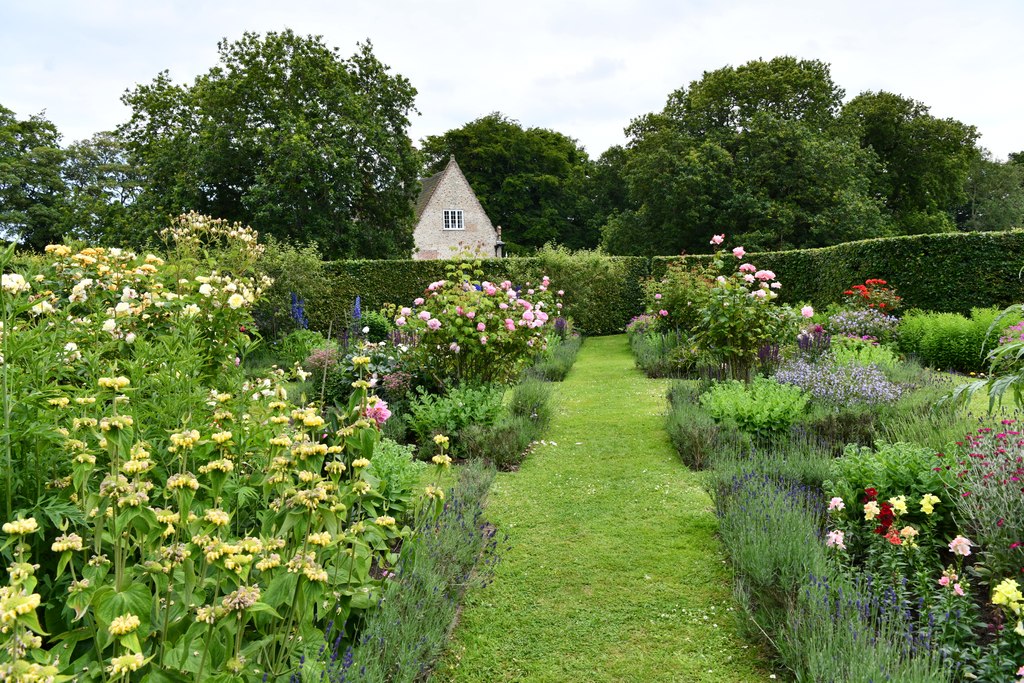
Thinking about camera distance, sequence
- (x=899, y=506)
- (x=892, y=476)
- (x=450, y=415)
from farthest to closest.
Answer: (x=450, y=415) → (x=892, y=476) → (x=899, y=506)

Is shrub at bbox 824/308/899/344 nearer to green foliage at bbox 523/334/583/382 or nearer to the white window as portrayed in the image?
green foliage at bbox 523/334/583/382

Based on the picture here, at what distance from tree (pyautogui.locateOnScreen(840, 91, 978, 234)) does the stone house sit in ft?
62.4

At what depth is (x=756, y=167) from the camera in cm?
2433

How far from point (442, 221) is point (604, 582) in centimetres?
3101

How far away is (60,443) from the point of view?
2223mm

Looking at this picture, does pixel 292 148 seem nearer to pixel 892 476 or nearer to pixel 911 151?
pixel 892 476

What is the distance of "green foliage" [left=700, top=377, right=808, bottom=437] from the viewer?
561 centimetres

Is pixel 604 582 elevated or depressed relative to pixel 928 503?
depressed

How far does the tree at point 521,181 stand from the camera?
127 feet

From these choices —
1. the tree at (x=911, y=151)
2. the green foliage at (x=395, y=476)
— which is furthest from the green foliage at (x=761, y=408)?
the tree at (x=911, y=151)

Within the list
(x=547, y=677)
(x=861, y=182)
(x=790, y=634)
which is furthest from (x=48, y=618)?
(x=861, y=182)

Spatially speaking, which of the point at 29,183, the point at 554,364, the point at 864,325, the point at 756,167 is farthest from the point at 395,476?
the point at 29,183

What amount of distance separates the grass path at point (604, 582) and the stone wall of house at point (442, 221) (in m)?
27.7

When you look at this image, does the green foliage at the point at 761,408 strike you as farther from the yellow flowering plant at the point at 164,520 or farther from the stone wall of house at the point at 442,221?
the stone wall of house at the point at 442,221
